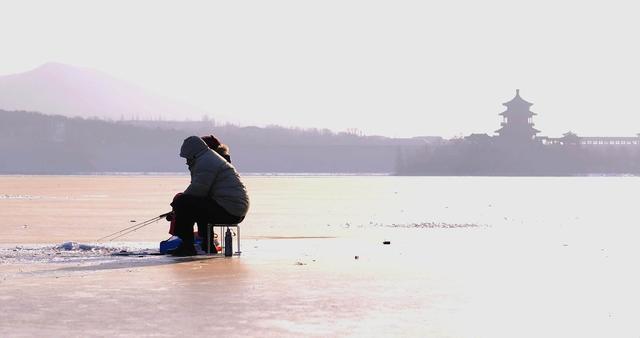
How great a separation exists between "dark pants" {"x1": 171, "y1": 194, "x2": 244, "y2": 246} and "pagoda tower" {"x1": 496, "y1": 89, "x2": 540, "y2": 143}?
128234mm

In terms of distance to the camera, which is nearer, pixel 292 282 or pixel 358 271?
pixel 292 282

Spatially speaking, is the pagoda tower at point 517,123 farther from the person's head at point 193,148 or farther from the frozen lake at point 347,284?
the person's head at point 193,148

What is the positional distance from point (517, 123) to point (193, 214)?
131 m

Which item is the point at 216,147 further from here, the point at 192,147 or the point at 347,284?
the point at 347,284

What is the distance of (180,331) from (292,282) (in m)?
2.78

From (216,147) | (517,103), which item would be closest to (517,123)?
(517,103)

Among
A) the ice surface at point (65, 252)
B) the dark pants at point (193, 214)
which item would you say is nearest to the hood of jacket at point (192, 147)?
the dark pants at point (193, 214)

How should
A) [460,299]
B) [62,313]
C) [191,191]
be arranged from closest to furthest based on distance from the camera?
1. [62,313]
2. [460,299]
3. [191,191]

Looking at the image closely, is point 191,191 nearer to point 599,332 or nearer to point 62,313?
point 62,313

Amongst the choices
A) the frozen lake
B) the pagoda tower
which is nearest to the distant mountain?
the pagoda tower

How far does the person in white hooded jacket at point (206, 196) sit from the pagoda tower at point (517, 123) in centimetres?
12814

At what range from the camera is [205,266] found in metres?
11.3

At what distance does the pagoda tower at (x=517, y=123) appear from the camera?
13938 cm

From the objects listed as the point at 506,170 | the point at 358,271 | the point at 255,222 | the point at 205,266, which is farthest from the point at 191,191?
the point at 506,170
